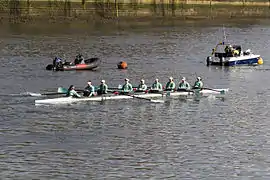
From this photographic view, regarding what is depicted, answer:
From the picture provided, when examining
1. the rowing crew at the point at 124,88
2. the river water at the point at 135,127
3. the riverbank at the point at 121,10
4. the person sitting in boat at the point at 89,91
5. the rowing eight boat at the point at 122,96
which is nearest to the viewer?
the river water at the point at 135,127

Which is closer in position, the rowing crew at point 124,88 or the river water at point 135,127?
the river water at point 135,127

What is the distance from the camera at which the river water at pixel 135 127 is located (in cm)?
2944

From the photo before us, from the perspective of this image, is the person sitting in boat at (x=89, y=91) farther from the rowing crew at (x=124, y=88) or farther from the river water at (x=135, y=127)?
the river water at (x=135, y=127)

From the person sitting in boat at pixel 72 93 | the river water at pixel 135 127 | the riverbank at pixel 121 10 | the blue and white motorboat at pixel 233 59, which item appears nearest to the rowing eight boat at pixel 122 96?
the person sitting in boat at pixel 72 93

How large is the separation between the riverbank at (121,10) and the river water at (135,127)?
77.6ft

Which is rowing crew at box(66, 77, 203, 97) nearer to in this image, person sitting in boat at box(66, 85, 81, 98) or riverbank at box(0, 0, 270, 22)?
person sitting in boat at box(66, 85, 81, 98)

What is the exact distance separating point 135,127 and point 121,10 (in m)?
60.6

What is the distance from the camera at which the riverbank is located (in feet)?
283

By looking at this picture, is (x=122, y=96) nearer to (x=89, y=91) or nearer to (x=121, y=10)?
(x=89, y=91)

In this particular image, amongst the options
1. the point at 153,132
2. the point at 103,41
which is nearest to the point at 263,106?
the point at 153,132

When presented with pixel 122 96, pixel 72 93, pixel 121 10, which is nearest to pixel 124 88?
pixel 122 96

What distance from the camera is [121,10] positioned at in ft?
313

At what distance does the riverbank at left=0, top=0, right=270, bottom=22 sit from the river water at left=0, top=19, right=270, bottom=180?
77.6 feet

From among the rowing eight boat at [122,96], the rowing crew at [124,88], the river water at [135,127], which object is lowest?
the river water at [135,127]
